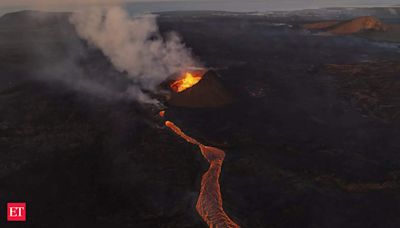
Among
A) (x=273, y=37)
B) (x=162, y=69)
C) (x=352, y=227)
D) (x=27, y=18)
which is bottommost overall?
(x=352, y=227)

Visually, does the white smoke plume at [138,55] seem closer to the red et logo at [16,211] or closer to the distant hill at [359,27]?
the red et logo at [16,211]

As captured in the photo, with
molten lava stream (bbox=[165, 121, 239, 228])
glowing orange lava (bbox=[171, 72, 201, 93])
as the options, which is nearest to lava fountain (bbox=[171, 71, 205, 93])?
glowing orange lava (bbox=[171, 72, 201, 93])

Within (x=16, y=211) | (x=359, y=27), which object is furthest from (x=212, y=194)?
(x=359, y=27)

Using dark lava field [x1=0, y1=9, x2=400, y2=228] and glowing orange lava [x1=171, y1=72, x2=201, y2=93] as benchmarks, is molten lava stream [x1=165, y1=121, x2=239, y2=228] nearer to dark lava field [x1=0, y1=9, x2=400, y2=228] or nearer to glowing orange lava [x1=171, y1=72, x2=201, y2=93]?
dark lava field [x1=0, y1=9, x2=400, y2=228]

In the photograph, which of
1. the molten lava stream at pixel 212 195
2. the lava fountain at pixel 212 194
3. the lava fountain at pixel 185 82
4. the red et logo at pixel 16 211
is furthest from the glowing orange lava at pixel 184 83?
the red et logo at pixel 16 211

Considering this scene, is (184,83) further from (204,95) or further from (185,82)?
(204,95)

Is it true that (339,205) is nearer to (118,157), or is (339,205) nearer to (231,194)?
(231,194)

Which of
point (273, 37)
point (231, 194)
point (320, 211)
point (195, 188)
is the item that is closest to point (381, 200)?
point (320, 211)
